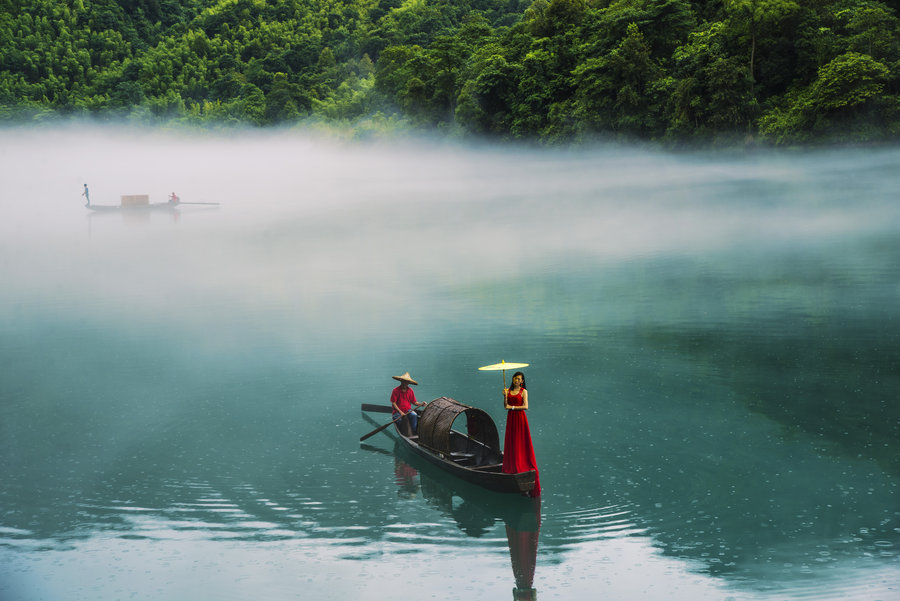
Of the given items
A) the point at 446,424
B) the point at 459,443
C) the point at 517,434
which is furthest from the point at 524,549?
the point at 459,443

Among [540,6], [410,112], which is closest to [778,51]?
[540,6]

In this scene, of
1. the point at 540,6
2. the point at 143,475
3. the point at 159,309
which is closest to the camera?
the point at 143,475

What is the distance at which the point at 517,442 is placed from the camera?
40.2ft

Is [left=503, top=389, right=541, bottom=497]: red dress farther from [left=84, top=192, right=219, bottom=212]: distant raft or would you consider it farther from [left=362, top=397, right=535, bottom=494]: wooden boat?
[left=84, top=192, right=219, bottom=212]: distant raft

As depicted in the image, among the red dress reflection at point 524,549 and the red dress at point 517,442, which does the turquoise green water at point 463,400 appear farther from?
the red dress at point 517,442

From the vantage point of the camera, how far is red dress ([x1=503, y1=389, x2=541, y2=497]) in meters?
12.2

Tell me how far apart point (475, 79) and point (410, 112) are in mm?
13675

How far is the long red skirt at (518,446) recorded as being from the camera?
1225 cm

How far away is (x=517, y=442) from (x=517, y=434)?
0.11 meters

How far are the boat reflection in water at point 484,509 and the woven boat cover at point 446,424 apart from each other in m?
0.56

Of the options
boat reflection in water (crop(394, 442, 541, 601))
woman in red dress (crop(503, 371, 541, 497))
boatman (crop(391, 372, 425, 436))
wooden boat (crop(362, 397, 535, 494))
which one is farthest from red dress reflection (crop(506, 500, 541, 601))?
boatman (crop(391, 372, 425, 436))

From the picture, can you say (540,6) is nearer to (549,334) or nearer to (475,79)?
(475,79)

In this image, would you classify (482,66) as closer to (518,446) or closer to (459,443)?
(459,443)

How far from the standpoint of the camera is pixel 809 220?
146ft
